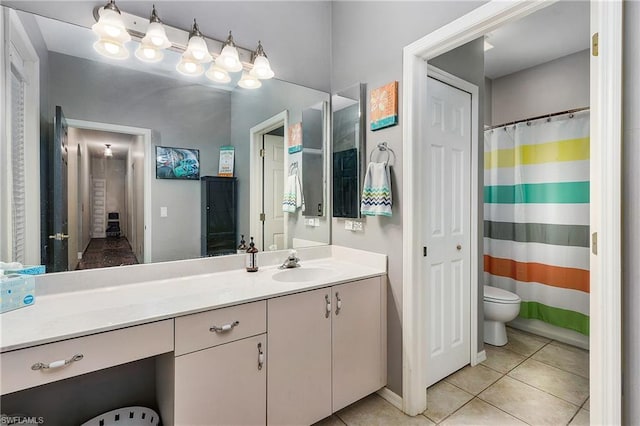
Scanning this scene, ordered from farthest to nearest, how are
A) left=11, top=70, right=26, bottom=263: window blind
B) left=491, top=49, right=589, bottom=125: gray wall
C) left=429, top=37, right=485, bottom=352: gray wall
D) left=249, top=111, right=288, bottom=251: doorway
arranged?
left=491, top=49, right=589, bottom=125: gray wall
left=429, top=37, right=485, bottom=352: gray wall
left=249, top=111, right=288, bottom=251: doorway
left=11, top=70, right=26, bottom=263: window blind

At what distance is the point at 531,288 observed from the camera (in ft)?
9.55

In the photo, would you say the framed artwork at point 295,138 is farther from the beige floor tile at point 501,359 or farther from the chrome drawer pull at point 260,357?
Result: the beige floor tile at point 501,359

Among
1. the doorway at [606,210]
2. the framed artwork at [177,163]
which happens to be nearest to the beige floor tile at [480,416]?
the doorway at [606,210]

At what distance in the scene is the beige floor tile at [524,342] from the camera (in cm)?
259

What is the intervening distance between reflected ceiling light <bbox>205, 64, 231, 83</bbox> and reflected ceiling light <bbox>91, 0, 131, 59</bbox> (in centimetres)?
42

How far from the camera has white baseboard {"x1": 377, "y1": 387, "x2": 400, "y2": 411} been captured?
72.3 inches

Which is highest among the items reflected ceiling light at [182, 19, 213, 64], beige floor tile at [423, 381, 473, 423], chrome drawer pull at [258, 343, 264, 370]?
reflected ceiling light at [182, 19, 213, 64]

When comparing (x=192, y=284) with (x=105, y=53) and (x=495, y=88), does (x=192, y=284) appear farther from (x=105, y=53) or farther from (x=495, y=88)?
(x=495, y=88)

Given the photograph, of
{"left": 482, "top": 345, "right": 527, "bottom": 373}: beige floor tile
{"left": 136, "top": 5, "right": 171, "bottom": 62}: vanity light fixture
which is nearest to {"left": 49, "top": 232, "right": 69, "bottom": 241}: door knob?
{"left": 136, "top": 5, "right": 171, "bottom": 62}: vanity light fixture

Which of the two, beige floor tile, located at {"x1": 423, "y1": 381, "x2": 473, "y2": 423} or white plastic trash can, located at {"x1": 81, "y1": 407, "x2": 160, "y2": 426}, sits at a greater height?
white plastic trash can, located at {"x1": 81, "y1": 407, "x2": 160, "y2": 426}

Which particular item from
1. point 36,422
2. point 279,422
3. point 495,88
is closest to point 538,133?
point 495,88

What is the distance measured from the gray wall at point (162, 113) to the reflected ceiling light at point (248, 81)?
0.13 metres

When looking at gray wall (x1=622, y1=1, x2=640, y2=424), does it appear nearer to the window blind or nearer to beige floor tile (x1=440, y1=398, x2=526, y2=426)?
beige floor tile (x1=440, y1=398, x2=526, y2=426)

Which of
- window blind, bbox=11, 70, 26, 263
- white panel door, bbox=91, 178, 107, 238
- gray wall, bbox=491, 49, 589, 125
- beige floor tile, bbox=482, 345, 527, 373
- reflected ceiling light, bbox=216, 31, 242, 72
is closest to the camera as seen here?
window blind, bbox=11, 70, 26, 263
